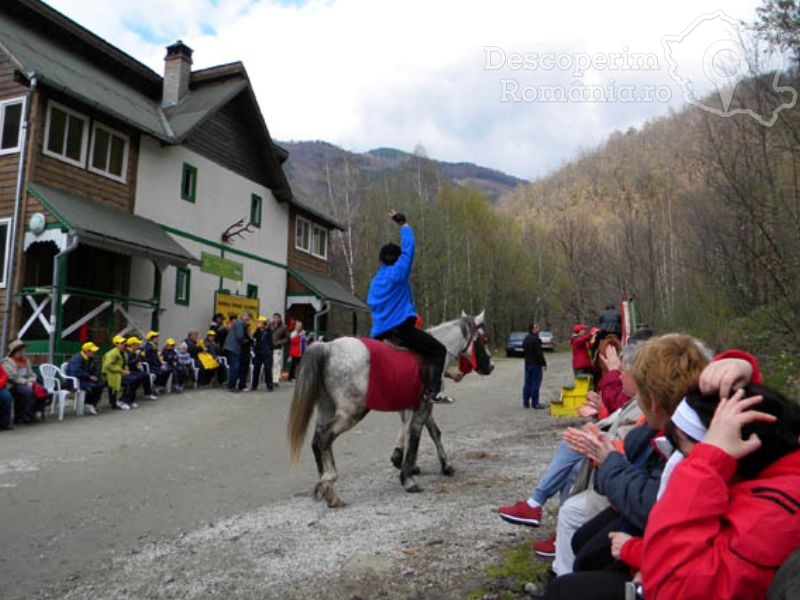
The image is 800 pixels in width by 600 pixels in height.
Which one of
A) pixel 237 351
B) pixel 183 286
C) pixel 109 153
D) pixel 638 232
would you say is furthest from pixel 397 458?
pixel 638 232

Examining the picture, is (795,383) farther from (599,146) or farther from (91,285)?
(599,146)

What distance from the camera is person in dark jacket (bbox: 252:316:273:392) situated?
663 inches

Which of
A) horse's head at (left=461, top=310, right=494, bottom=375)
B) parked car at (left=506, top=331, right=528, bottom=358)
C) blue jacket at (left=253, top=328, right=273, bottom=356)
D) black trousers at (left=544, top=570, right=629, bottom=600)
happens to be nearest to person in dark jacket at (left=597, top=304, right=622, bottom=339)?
horse's head at (left=461, top=310, right=494, bottom=375)

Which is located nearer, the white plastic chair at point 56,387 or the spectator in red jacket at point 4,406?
the spectator in red jacket at point 4,406

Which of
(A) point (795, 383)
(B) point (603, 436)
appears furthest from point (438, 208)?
(B) point (603, 436)

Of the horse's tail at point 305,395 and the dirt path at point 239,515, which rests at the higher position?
the horse's tail at point 305,395

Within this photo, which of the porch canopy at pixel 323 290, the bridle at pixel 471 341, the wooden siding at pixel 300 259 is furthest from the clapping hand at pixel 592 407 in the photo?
the wooden siding at pixel 300 259

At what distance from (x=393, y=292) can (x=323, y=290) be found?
1913 centimetres

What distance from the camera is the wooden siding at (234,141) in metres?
21.1

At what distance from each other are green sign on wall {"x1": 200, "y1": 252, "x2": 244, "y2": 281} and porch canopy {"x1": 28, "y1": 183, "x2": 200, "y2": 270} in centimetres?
276

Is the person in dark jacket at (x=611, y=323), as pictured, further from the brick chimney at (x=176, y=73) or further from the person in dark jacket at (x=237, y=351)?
the brick chimney at (x=176, y=73)

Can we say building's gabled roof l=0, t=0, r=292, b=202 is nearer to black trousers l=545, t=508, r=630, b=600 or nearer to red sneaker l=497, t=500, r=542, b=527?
red sneaker l=497, t=500, r=542, b=527

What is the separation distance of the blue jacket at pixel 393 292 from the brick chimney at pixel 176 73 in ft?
58.6

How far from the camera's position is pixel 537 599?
3.04 m
